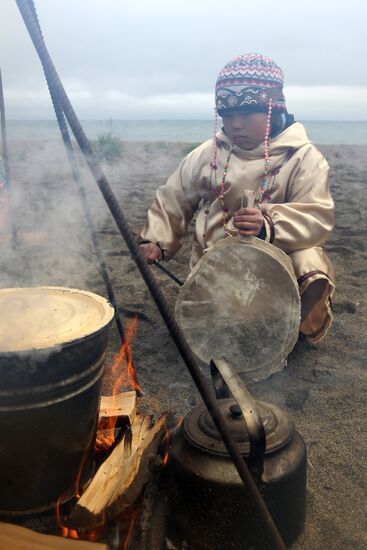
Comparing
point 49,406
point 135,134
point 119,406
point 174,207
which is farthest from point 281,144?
point 135,134

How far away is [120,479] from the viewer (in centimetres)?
192

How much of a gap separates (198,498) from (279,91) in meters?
2.55

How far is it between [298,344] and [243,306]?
103 cm

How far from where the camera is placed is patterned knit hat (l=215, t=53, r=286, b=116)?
128 inches

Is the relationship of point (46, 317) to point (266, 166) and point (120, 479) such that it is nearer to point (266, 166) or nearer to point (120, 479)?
point (120, 479)

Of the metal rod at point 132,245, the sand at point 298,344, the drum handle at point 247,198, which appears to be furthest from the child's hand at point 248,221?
the metal rod at point 132,245

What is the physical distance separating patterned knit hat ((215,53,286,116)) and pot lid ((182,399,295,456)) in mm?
1978

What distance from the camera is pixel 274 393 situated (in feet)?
10.2

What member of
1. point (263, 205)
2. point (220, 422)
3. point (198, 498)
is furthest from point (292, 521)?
point (263, 205)

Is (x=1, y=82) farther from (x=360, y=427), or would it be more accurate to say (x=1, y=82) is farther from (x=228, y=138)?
(x=360, y=427)

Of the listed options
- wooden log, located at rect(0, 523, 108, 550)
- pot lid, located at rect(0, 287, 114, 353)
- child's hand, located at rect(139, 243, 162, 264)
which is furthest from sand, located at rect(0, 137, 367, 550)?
pot lid, located at rect(0, 287, 114, 353)

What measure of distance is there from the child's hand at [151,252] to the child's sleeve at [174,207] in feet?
0.32

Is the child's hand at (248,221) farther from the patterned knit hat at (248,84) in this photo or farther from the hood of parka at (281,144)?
the patterned knit hat at (248,84)

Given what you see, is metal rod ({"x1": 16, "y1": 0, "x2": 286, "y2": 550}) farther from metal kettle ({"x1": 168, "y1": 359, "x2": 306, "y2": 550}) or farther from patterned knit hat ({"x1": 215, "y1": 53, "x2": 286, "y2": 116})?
patterned knit hat ({"x1": 215, "y1": 53, "x2": 286, "y2": 116})
